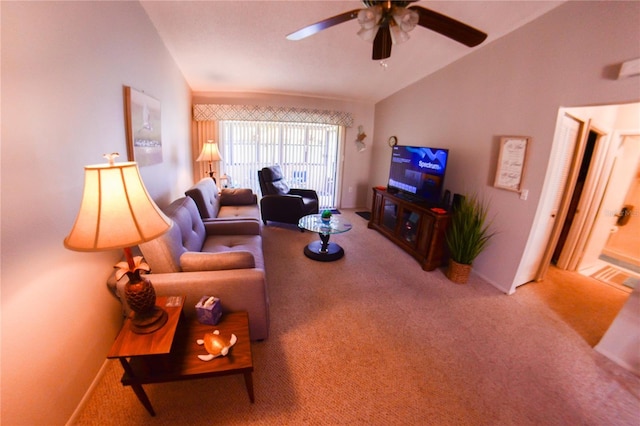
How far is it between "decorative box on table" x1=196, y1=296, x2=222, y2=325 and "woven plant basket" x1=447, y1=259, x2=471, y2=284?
A: 8.12ft

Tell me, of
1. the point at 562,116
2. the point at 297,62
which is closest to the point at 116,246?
the point at 297,62

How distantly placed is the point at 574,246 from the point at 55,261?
4.93 meters

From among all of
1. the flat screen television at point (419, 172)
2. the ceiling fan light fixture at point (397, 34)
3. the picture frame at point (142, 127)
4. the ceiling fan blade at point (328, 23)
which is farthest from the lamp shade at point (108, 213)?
the flat screen television at point (419, 172)

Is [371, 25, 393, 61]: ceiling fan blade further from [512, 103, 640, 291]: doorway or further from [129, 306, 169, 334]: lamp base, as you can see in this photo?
[129, 306, 169, 334]: lamp base

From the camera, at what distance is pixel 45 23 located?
3.82 ft

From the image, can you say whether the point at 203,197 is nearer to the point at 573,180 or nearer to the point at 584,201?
the point at 573,180

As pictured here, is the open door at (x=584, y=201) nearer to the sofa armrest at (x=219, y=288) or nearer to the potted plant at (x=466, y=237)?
the potted plant at (x=466, y=237)

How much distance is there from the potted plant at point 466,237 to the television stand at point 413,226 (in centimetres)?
16

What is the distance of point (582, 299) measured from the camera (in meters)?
2.60

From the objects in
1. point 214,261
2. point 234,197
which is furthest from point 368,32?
point 234,197

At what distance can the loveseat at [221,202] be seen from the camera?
9.32 ft

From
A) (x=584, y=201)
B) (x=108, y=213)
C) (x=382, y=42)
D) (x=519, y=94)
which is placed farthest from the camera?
(x=584, y=201)

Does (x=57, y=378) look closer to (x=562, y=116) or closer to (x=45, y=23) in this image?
(x=45, y=23)

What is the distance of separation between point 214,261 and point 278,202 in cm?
239
